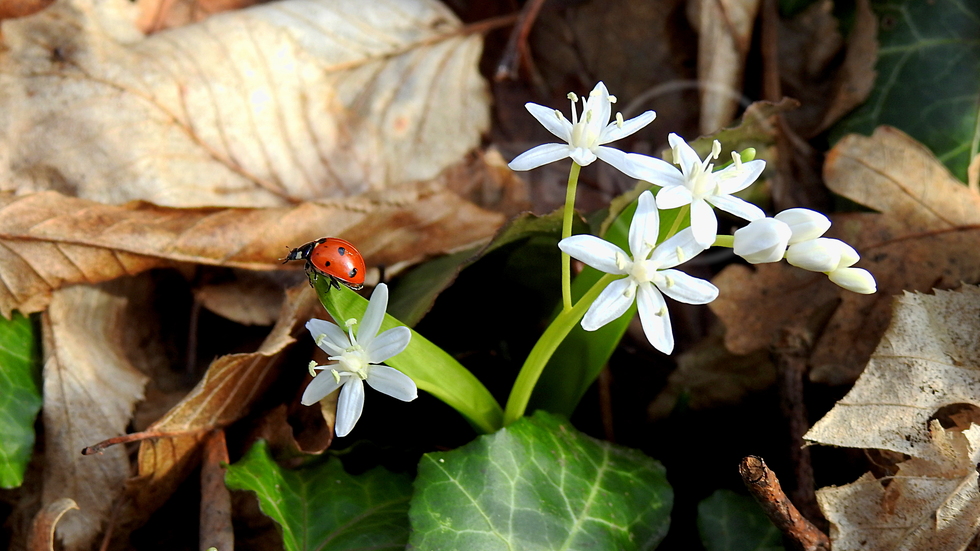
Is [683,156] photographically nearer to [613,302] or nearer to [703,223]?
[703,223]

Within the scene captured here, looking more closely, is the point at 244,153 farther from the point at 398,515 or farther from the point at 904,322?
the point at 904,322

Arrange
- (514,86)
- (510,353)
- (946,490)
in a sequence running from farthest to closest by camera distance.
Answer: (514,86) < (510,353) < (946,490)

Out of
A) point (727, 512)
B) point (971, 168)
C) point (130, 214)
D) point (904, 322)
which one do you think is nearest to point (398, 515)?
point (727, 512)

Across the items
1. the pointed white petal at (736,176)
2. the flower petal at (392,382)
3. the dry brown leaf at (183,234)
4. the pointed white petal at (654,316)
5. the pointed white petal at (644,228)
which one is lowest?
the dry brown leaf at (183,234)

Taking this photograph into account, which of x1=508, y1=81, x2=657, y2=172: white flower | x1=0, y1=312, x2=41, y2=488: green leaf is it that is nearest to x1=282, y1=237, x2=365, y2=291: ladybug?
x1=508, y1=81, x2=657, y2=172: white flower

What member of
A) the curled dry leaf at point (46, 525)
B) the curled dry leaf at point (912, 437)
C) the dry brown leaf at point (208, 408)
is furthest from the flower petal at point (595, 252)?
the curled dry leaf at point (46, 525)

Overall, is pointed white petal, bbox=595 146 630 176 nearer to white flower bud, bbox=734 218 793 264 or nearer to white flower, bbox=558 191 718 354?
white flower, bbox=558 191 718 354

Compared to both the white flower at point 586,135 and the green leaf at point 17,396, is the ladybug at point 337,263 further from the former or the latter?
the green leaf at point 17,396
